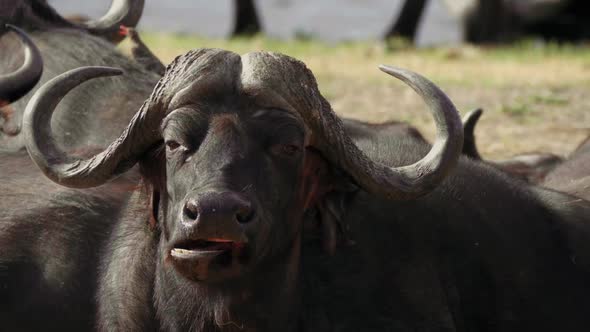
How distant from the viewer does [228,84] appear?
4.67 meters

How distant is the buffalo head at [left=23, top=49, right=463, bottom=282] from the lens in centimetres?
444

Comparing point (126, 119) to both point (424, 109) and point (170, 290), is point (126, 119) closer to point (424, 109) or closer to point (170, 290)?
point (170, 290)

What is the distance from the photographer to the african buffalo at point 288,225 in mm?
4551

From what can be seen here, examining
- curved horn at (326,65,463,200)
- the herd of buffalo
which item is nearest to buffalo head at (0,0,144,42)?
the herd of buffalo

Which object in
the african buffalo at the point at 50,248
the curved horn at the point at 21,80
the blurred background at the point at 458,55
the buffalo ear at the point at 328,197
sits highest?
the buffalo ear at the point at 328,197

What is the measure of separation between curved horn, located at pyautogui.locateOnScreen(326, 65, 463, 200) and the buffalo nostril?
743mm

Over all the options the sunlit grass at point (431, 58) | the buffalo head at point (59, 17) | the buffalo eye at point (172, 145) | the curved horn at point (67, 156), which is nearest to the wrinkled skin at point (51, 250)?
the curved horn at point (67, 156)

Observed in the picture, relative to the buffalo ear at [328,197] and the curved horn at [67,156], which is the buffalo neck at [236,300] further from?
the curved horn at [67,156]

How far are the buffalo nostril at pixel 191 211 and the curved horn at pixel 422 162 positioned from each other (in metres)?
0.74

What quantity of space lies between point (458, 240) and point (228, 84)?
1605 millimetres

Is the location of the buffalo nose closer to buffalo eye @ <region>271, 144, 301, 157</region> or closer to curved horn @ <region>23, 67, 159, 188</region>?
buffalo eye @ <region>271, 144, 301, 157</region>

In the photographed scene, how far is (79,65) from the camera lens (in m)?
7.34

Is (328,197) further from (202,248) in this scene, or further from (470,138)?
(470,138)

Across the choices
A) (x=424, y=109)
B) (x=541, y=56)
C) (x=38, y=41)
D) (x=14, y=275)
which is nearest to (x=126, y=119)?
(x=38, y=41)
